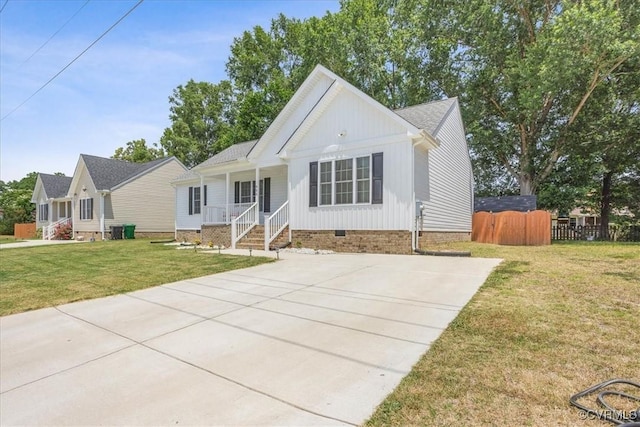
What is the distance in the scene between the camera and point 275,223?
44.2 feet

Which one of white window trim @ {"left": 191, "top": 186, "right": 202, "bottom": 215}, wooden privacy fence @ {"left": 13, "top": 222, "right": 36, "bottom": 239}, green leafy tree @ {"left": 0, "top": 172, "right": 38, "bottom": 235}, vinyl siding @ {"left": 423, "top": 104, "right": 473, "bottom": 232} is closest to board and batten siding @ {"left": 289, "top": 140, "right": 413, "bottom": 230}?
vinyl siding @ {"left": 423, "top": 104, "right": 473, "bottom": 232}

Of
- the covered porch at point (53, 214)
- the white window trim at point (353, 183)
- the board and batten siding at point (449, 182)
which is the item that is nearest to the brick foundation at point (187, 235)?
the white window trim at point (353, 183)

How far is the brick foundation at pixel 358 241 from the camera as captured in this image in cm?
1110

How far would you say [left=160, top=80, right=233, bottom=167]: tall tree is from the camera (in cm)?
3672

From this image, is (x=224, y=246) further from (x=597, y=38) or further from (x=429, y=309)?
(x=597, y=38)

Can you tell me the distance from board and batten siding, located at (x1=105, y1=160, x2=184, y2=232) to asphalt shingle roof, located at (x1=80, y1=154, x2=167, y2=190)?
0.76 meters

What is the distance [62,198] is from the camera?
28281 millimetres

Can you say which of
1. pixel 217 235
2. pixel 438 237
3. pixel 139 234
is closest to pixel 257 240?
pixel 217 235

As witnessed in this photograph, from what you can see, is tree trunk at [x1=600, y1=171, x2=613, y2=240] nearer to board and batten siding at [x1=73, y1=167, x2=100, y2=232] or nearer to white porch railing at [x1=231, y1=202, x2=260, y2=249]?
white porch railing at [x1=231, y1=202, x2=260, y2=249]

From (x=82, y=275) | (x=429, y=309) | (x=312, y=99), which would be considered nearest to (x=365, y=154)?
(x=312, y=99)

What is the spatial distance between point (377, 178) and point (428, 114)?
4.68 metres

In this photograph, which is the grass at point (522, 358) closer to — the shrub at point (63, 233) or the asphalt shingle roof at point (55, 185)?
the shrub at point (63, 233)

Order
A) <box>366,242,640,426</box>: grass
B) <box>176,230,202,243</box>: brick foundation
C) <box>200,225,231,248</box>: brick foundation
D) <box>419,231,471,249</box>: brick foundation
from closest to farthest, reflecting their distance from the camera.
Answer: <box>366,242,640,426</box>: grass, <box>419,231,471,249</box>: brick foundation, <box>200,225,231,248</box>: brick foundation, <box>176,230,202,243</box>: brick foundation
